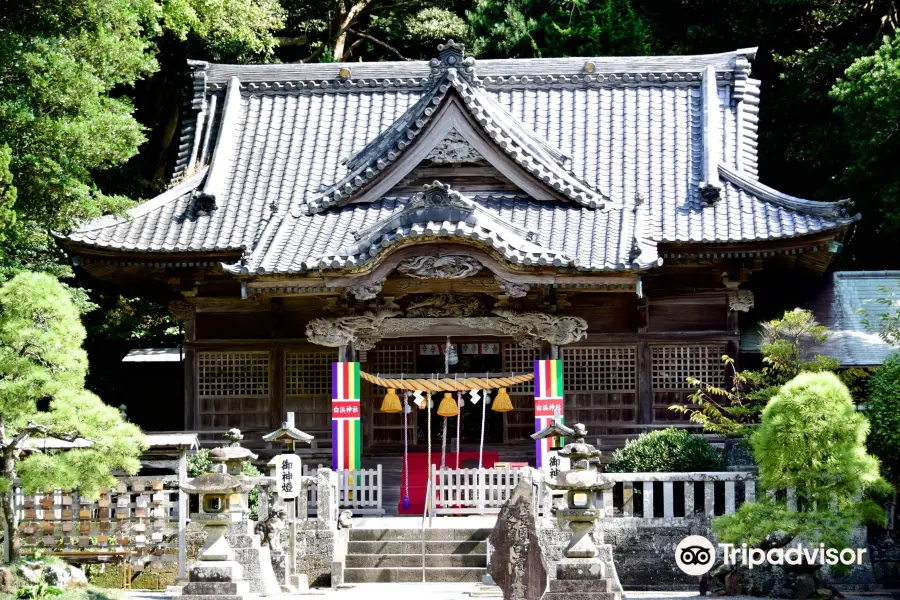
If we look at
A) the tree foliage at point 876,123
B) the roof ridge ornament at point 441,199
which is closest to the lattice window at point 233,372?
the roof ridge ornament at point 441,199

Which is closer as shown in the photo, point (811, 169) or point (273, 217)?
point (273, 217)

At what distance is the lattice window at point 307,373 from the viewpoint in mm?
24156

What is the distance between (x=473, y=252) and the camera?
21469 mm

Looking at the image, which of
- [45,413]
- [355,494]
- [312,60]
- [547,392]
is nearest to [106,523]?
[45,413]

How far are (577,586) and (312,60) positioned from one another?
897 inches

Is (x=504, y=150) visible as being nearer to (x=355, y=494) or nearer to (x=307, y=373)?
(x=307, y=373)

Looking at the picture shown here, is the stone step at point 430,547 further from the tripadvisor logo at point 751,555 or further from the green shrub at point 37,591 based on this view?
the green shrub at point 37,591

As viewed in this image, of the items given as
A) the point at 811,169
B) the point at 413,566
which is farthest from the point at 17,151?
the point at 811,169

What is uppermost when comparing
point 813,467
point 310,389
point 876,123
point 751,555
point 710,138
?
point 876,123

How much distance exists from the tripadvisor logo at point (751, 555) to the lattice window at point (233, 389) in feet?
27.7

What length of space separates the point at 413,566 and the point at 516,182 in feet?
Answer: 24.2

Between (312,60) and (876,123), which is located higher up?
(312,60)

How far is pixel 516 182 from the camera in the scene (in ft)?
77.9

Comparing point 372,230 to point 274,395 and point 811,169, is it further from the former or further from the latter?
point 811,169
